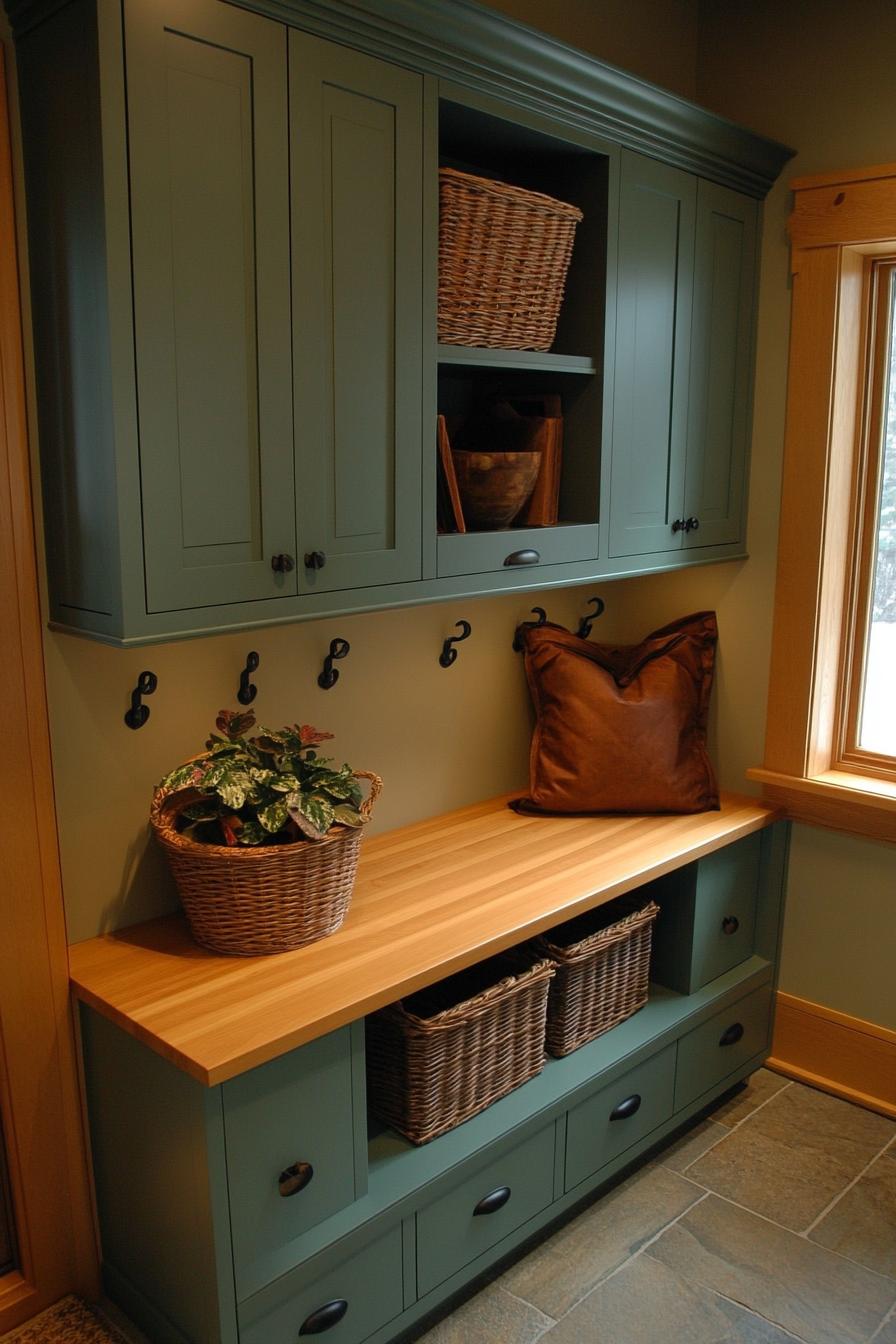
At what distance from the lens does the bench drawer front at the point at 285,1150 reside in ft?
5.48

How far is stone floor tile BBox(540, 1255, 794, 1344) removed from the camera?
2012 mm

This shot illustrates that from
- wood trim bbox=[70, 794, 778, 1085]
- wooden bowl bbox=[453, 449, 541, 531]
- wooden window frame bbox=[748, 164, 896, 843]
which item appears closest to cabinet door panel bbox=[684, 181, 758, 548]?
wooden window frame bbox=[748, 164, 896, 843]

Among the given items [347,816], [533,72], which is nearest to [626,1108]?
[347,816]

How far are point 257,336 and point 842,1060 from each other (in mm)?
2259

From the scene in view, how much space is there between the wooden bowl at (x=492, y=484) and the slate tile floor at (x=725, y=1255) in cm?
146

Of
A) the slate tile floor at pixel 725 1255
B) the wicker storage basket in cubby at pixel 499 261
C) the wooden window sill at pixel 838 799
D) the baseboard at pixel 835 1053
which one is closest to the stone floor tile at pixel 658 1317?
the slate tile floor at pixel 725 1255

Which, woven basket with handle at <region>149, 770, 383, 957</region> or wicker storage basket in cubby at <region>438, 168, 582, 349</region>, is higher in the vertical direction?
wicker storage basket in cubby at <region>438, 168, 582, 349</region>

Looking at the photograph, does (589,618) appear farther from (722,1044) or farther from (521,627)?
(722,1044)

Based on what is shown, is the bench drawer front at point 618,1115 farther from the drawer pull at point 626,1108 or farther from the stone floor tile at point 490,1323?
the stone floor tile at point 490,1323

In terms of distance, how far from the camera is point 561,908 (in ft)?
6.98

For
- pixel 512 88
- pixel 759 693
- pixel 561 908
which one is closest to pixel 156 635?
pixel 561 908

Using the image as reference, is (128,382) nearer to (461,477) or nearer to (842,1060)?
(461,477)

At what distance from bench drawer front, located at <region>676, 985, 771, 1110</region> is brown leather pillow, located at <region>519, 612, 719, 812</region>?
1.69ft

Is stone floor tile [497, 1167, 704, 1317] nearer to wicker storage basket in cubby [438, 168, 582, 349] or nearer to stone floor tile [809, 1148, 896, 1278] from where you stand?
stone floor tile [809, 1148, 896, 1278]
